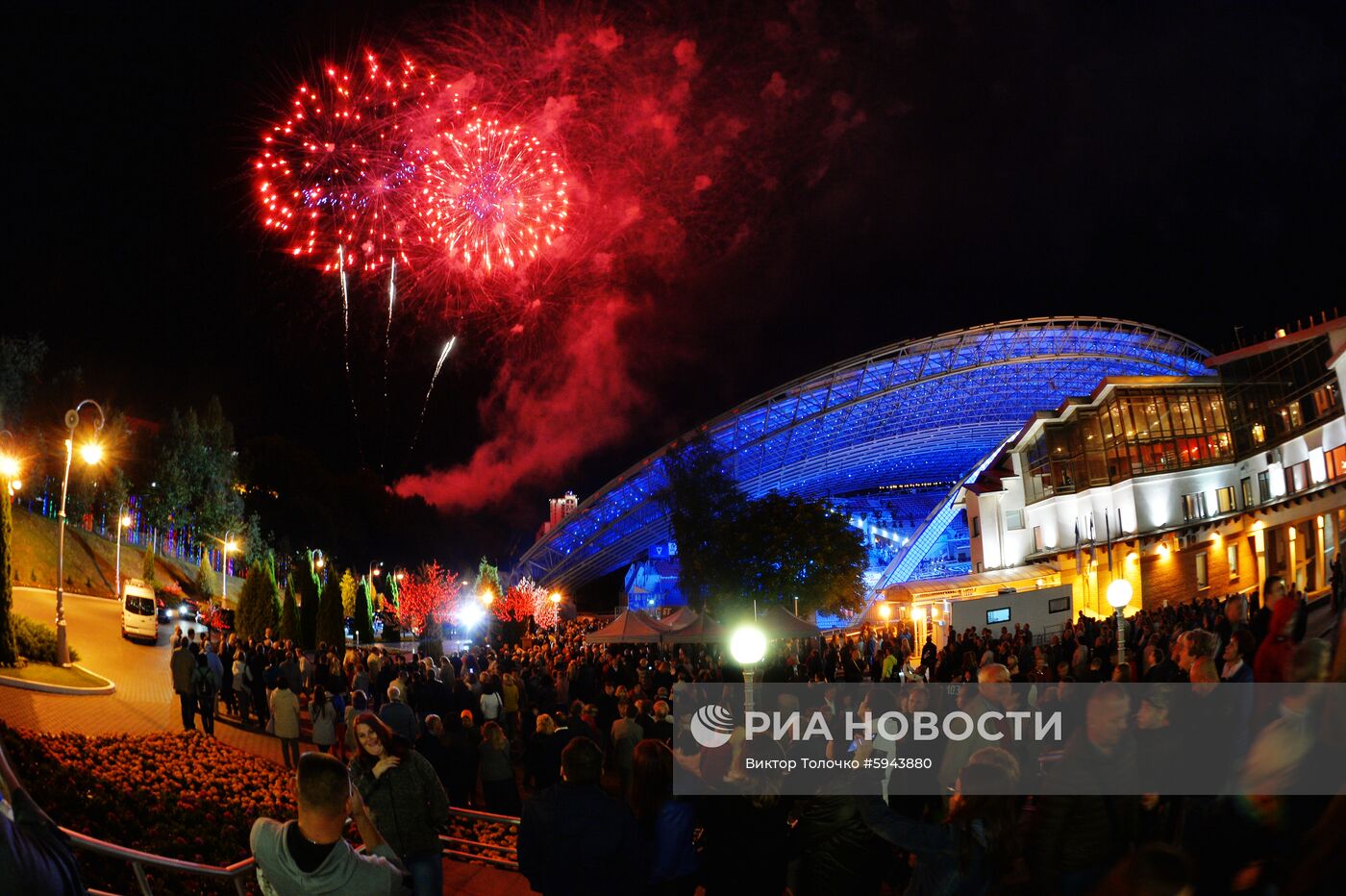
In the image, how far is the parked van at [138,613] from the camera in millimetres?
25344

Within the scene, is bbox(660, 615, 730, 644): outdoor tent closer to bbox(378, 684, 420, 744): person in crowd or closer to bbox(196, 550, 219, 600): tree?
bbox(378, 684, 420, 744): person in crowd

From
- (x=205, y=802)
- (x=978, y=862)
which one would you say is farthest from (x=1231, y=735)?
(x=205, y=802)

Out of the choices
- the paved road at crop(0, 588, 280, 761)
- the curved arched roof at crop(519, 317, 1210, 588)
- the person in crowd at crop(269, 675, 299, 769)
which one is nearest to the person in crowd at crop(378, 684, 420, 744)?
the person in crowd at crop(269, 675, 299, 769)

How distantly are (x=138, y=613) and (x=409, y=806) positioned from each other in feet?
81.0

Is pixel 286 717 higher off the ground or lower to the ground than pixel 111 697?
lower

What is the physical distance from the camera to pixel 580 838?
421 centimetres

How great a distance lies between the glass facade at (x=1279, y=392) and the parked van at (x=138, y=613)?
3508 cm

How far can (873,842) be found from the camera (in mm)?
4582

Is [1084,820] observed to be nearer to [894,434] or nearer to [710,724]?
[710,724]

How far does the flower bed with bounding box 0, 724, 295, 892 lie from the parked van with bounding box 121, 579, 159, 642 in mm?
15688

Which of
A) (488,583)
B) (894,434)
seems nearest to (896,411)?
(894,434)

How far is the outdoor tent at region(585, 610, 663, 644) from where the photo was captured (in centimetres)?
1812

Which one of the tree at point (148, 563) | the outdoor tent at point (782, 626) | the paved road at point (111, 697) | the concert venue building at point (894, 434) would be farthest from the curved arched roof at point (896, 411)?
the outdoor tent at point (782, 626)

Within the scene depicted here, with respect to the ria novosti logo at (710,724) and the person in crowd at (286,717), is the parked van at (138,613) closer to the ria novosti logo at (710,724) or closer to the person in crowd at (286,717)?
the person in crowd at (286,717)
